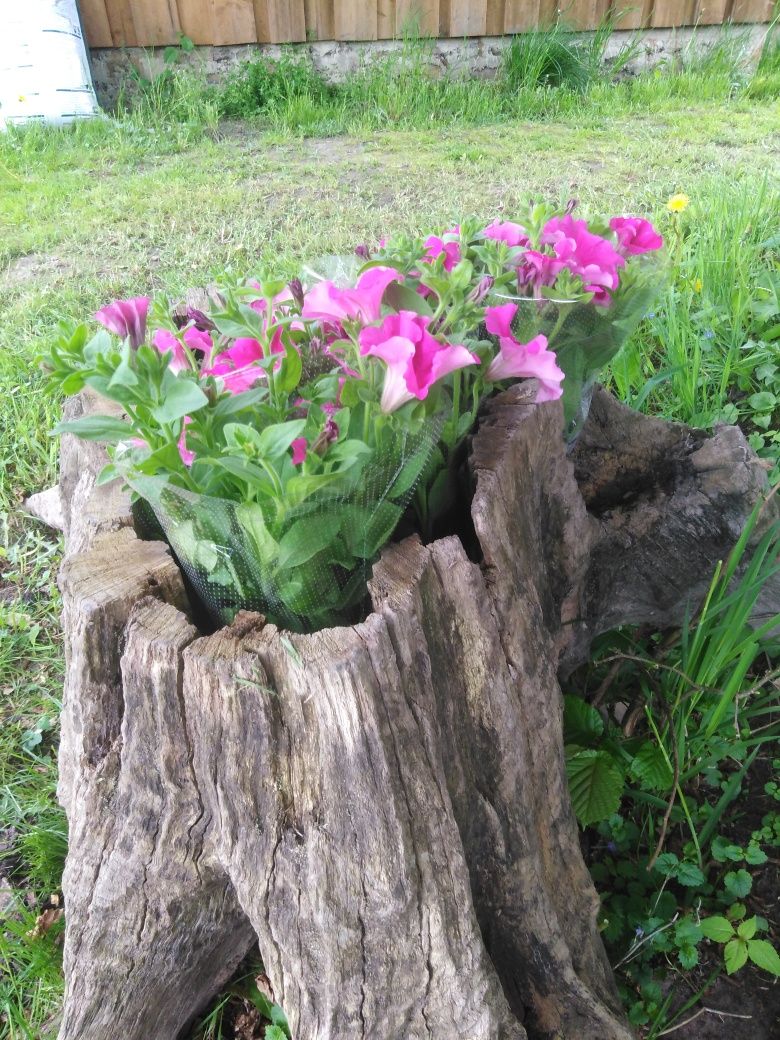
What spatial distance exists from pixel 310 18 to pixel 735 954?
5510mm

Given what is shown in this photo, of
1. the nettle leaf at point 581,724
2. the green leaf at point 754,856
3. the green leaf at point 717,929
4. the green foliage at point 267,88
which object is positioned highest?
the green foliage at point 267,88

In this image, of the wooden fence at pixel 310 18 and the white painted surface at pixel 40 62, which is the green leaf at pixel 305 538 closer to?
the white painted surface at pixel 40 62

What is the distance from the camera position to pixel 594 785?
4.78ft

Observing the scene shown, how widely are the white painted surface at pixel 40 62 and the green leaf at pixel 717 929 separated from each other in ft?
16.1

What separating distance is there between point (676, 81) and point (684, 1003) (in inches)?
215

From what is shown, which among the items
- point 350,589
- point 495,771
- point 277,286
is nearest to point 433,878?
point 495,771

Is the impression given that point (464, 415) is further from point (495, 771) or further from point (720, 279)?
point (720, 279)

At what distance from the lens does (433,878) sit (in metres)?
0.99

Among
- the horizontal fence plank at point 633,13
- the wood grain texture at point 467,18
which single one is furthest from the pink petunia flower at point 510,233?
the horizontal fence plank at point 633,13

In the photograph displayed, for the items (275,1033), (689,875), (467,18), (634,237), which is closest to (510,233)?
(634,237)

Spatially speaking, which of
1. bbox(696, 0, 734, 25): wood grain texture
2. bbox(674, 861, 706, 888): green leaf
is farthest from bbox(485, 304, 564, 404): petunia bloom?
bbox(696, 0, 734, 25): wood grain texture

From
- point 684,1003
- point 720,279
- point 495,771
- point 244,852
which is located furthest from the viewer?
point 720,279

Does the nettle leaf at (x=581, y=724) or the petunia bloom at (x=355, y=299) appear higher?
the petunia bloom at (x=355, y=299)

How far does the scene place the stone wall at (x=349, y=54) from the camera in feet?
16.3
